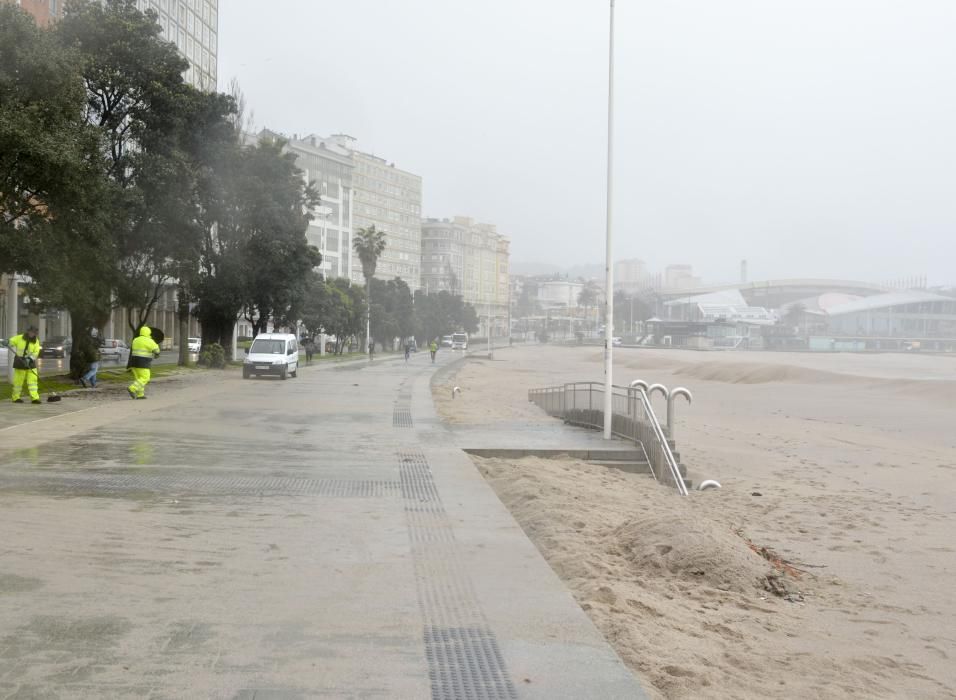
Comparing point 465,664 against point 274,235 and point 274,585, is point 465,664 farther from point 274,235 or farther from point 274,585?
point 274,235

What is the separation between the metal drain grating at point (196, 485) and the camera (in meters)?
8.94

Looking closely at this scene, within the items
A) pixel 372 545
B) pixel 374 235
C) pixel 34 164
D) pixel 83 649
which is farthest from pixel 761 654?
pixel 374 235

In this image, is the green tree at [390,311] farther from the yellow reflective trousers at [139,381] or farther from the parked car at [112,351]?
the yellow reflective trousers at [139,381]

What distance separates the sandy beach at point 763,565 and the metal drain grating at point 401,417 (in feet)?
4.12

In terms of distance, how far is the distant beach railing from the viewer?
12.6 metres

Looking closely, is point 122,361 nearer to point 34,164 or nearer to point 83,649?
point 34,164

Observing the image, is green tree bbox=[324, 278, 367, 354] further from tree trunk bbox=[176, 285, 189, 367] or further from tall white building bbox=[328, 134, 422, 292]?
tall white building bbox=[328, 134, 422, 292]

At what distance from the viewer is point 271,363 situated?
34094 mm

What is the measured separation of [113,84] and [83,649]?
26.0 meters

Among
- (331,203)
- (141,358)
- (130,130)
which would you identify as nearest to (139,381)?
(141,358)

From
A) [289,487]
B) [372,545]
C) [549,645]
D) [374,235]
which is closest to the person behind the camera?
[549,645]

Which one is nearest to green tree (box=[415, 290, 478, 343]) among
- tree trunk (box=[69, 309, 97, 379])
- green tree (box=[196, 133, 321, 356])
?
green tree (box=[196, 133, 321, 356])

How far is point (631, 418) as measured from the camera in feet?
49.1

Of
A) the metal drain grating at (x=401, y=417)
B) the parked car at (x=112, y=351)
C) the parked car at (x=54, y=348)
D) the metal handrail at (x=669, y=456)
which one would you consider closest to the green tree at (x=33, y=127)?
the metal drain grating at (x=401, y=417)
